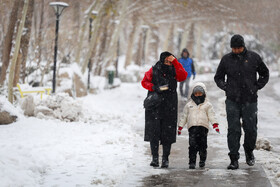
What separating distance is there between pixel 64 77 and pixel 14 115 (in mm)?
8472

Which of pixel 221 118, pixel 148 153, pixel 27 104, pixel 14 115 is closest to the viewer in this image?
pixel 148 153

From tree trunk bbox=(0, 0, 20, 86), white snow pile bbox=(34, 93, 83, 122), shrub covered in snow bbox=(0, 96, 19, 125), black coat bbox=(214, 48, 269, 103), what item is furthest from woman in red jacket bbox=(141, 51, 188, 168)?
tree trunk bbox=(0, 0, 20, 86)

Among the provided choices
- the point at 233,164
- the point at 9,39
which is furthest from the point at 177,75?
the point at 9,39

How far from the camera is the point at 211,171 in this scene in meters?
7.00

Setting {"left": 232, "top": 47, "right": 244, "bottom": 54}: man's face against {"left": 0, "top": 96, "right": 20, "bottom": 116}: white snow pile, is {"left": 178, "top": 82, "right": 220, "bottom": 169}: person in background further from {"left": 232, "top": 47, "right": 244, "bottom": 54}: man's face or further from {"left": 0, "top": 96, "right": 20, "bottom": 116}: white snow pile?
{"left": 0, "top": 96, "right": 20, "bottom": 116}: white snow pile

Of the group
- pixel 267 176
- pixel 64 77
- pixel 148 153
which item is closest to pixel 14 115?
pixel 148 153

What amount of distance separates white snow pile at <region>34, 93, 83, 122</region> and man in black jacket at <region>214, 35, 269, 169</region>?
6.29m

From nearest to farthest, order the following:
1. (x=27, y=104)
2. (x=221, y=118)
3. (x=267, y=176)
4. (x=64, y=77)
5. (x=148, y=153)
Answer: (x=267, y=176)
(x=148, y=153)
(x=27, y=104)
(x=221, y=118)
(x=64, y=77)

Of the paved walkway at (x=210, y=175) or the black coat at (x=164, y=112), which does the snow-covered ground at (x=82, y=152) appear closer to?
the paved walkway at (x=210, y=175)

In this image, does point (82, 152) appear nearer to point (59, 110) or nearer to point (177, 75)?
point (177, 75)

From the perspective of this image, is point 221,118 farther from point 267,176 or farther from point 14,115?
point 267,176

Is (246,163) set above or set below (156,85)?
below

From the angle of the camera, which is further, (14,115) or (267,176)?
(14,115)

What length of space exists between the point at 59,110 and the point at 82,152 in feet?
15.0
